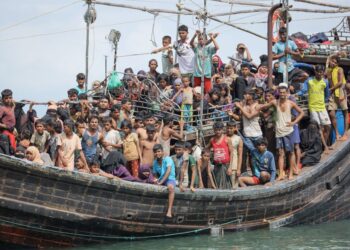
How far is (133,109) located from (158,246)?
3674mm

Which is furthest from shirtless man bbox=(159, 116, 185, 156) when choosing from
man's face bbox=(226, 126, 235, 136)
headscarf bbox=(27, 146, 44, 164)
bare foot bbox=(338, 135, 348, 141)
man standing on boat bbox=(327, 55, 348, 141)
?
bare foot bbox=(338, 135, 348, 141)

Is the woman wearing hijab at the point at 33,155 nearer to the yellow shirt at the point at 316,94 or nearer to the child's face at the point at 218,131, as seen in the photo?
the child's face at the point at 218,131

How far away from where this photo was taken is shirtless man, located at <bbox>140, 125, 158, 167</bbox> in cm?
1633

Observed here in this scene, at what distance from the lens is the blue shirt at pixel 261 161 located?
56.9ft

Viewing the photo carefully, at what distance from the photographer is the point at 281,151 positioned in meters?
17.7

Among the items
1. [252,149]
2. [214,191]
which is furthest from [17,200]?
[252,149]

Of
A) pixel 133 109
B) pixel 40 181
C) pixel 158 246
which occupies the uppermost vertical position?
pixel 133 109

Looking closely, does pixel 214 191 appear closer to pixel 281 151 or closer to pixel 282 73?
pixel 281 151

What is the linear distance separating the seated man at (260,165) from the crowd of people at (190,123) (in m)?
0.02

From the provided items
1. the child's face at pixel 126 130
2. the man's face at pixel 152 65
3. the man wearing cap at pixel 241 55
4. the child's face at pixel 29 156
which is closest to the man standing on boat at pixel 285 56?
the man wearing cap at pixel 241 55

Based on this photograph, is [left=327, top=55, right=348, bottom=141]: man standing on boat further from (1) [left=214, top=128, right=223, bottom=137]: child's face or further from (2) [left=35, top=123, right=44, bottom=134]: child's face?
(2) [left=35, top=123, right=44, bottom=134]: child's face

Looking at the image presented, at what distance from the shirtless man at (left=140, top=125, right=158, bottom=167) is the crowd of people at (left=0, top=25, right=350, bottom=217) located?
0.08ft

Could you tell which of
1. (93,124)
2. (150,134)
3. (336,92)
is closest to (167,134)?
(150,134)

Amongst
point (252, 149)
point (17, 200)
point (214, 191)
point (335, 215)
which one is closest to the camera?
point (17, 200)
